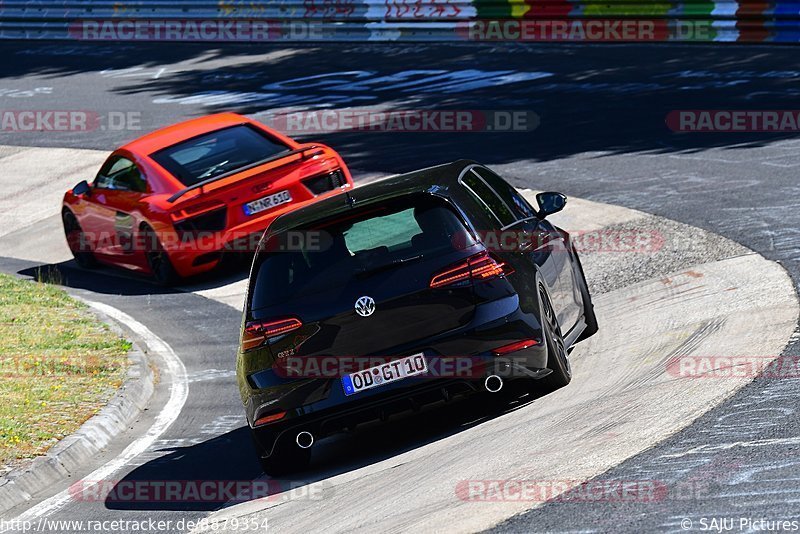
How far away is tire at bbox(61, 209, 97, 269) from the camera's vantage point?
54.3 feet

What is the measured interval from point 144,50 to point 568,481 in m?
27.1

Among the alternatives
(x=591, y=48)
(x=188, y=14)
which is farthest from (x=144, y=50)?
(x=591, y=48)

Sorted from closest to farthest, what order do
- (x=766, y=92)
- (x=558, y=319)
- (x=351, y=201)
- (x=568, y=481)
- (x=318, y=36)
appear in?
1. (x=568, y=481)
2. (x=351, y=201)
3. (x=558, y=319)
4. (x=766, y=92)
5. (x=318, y=36)

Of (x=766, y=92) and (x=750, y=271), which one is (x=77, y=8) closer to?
(x=766, y=92)

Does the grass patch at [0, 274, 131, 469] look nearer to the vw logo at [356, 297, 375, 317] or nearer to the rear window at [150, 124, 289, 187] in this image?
the rear window at [150, 124, 289, 187]

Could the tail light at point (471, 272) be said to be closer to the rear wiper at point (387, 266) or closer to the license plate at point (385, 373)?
the rear wiper at point (387, 266)

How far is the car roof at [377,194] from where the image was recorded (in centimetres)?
830

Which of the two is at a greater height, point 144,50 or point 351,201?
point 351,201

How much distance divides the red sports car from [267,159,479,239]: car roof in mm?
5344

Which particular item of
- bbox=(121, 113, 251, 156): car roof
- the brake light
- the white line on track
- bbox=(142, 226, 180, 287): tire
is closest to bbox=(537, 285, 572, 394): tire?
the brake light

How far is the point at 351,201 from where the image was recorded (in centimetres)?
834

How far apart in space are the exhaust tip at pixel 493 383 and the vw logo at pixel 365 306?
77 centimetres

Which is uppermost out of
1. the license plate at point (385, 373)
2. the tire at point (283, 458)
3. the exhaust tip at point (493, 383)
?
the license plate at point (385, 373)

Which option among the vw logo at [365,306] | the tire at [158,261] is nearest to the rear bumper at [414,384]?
the vw logo at [365,306]
